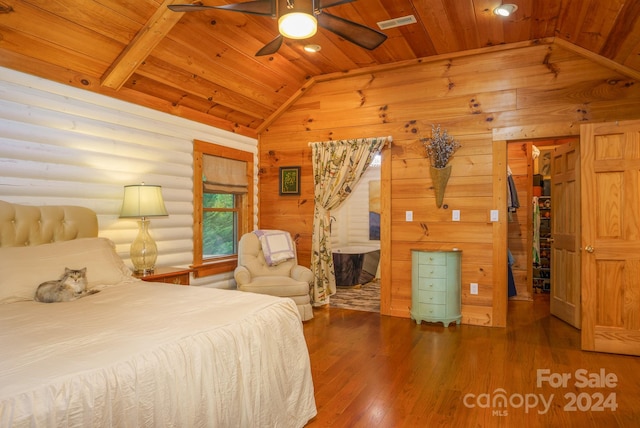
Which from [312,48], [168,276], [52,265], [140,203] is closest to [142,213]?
[140,203]

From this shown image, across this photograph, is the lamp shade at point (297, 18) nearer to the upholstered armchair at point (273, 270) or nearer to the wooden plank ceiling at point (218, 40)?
the wooden plank ceiling at point (218, 40)

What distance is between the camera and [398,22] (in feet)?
12.1

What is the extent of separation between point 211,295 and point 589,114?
13.0ft

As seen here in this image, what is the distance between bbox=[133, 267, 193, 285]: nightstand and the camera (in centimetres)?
327

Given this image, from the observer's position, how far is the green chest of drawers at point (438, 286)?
4.15m

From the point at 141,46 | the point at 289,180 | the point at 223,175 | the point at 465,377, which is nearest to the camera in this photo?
the point at 465,377

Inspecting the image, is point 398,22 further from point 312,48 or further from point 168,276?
point 168,276

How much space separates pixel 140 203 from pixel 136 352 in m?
2.33

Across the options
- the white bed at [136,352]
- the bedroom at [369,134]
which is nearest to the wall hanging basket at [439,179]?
the bedroom at [369,134]

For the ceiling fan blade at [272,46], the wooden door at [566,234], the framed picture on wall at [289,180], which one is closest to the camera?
the ceiling fan blade at [272,46]

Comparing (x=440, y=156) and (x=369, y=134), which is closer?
(x=440, y=156)

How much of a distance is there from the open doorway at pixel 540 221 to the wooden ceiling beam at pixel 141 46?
142 inches

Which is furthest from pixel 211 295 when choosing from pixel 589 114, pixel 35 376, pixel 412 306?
pixel 589 114

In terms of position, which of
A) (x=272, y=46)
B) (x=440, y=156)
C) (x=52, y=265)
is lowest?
(x=52, y=265)
